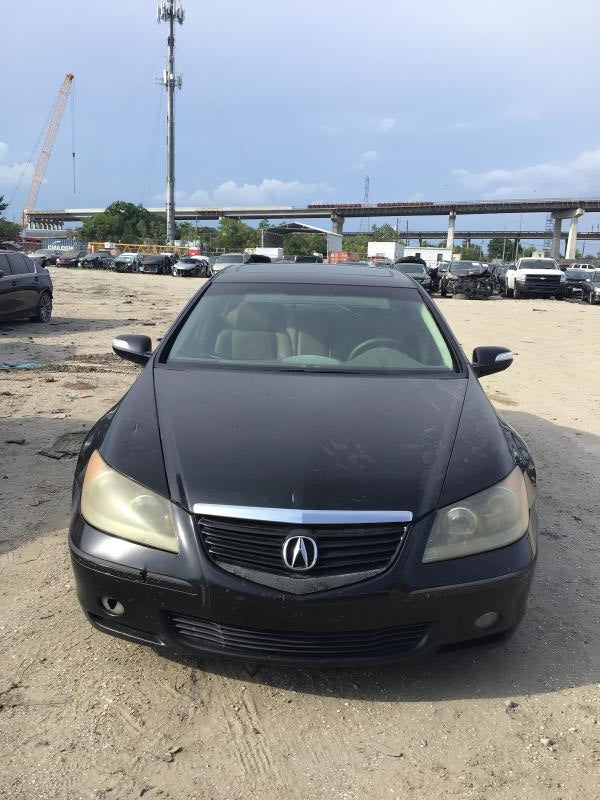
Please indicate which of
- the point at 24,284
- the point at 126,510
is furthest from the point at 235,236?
the point at 126,510

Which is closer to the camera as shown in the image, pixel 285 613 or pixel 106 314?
pixel 285 613

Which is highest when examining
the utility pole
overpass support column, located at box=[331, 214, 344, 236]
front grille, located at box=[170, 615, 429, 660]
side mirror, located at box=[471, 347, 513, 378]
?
the utility pole

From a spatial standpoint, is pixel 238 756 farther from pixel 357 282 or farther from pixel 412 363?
pixel 357 282

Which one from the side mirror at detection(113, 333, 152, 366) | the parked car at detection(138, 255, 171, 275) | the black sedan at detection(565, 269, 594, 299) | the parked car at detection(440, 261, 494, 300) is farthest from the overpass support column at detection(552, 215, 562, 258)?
the side mirror at detection(113, 333, 152, 366)

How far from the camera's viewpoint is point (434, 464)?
2.54m

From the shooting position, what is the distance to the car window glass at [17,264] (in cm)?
1222

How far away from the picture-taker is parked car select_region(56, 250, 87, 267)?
160ft

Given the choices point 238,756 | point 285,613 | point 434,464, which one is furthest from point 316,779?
point 434,464

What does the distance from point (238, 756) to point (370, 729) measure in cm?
46

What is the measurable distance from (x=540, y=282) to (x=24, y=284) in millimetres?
21478

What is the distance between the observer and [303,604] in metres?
2.22

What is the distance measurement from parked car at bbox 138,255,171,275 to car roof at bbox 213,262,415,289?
41.4m

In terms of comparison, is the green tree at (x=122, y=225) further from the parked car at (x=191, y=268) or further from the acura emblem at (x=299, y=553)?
the acura emblem at (x=299, y=553)

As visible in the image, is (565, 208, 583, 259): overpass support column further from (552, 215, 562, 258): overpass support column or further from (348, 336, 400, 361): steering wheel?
(348, 336, 400, 361): steering wheel
